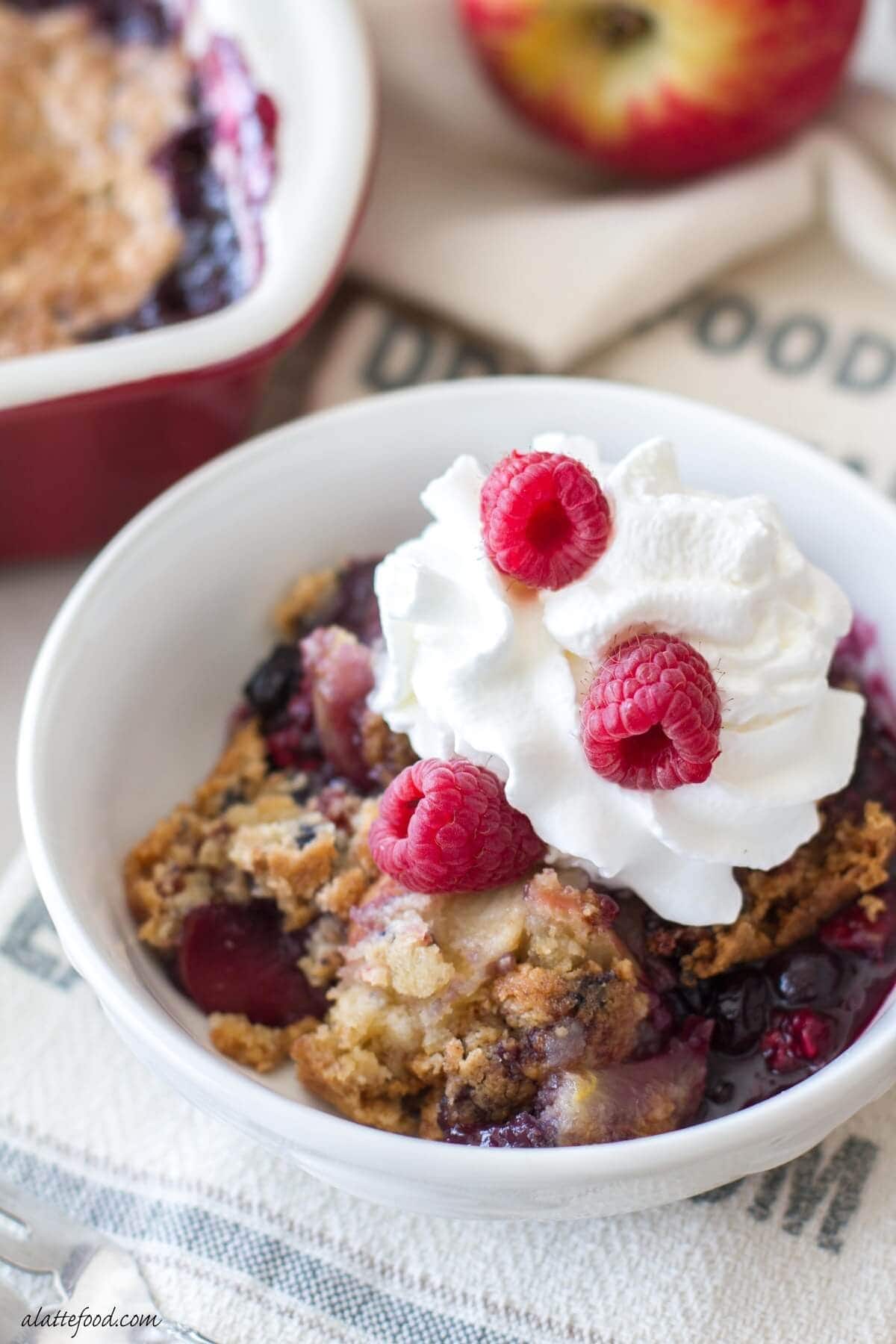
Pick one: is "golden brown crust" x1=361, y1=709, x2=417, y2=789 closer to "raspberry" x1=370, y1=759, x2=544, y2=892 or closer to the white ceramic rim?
"raspberry" x1=370, y1=759, x2=544, y2=892

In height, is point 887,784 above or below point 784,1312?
above

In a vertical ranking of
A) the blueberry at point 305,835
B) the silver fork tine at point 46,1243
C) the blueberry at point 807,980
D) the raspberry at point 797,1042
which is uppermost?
the blueberry at point 305,835

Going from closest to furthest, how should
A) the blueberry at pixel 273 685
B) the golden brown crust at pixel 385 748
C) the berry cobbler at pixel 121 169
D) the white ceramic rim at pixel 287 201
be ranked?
the golden brown crust at pixel 385 748 < the blueberry at pixel 273 685 < the white ceramic rim at pixel 287 201 < the berry cobbler at pixel 121 169

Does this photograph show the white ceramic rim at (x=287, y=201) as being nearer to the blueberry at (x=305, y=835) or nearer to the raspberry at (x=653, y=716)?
the blueberry at (x=305, y=835)

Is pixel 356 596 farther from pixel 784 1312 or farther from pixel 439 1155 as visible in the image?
pixel 784 1312

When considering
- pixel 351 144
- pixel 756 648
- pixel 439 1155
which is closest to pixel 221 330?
pixel 351 144

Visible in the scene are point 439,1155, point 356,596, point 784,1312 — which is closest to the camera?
point 439,1155

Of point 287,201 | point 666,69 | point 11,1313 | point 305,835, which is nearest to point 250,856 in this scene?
point 305,835

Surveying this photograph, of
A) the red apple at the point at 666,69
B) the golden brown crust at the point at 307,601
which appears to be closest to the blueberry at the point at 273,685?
the golden brown crust at the point at 307,601
